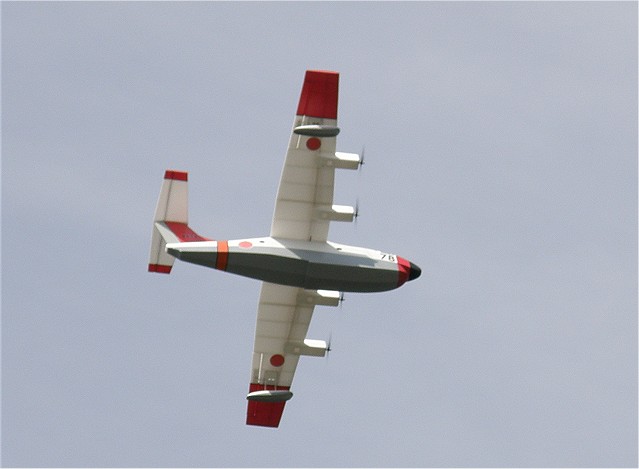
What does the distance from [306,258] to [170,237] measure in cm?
541

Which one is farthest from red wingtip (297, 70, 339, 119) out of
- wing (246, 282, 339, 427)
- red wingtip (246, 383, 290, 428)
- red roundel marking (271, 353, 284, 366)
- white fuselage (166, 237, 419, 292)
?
red wingtip (246, 383, 290, 428)

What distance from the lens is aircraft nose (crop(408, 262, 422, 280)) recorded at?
186 feet

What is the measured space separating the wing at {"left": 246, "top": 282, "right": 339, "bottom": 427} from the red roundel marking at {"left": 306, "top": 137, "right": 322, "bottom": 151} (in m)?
7.00

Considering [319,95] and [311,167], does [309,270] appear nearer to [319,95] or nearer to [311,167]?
[311,167]

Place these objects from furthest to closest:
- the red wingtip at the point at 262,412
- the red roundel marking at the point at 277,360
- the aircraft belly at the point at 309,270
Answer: the red wingtip at the point at 262,412 → the red roundel marking at the point at 277,360 → the aircraft belly at the point at 309,270

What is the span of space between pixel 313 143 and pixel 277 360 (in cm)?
1098

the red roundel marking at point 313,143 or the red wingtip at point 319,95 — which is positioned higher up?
the red wingtip at point 319,95

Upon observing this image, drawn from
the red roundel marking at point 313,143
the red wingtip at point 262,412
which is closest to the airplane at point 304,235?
the red roundel marking at point 313,143

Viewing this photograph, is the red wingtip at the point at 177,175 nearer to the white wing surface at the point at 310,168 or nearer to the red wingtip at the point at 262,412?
the white wing surface at the point at 310,168

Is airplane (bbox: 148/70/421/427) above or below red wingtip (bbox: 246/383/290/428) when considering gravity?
above

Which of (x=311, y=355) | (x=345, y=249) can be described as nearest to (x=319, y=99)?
(x=345, y=249)

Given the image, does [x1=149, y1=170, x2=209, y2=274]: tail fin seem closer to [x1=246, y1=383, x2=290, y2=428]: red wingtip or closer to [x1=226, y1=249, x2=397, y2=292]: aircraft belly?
[x1=226, y1=249, x2=397, y2=292]: aircraft belly

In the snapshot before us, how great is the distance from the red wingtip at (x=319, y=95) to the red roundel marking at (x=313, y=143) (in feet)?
3.38

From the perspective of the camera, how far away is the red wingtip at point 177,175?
2237 inches
